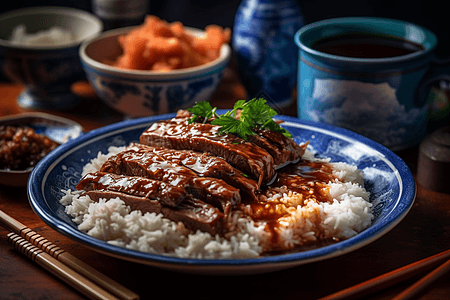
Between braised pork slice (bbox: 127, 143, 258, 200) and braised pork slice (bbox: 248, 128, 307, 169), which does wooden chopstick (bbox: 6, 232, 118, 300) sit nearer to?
braised pork slice (bbox: 127, 143, 258, 200)

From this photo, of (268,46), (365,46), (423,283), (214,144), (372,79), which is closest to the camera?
(423,283)

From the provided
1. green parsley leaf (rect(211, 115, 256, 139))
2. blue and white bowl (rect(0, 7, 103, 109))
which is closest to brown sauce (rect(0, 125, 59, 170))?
blue and white bowl (rect(0, 7, 103, 109))

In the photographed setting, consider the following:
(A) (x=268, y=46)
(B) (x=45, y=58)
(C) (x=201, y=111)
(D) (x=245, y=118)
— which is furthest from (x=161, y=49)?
(D) (x=245, y=118)

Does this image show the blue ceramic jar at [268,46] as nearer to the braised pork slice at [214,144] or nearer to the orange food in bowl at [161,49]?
the orange food in bowl at [161,49]

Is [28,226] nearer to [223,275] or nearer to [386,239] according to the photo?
[223,275]

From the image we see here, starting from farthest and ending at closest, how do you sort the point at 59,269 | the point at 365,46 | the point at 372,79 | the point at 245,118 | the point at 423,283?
the point at 365,46 → the point at 372,79 → the point at 245,118 → the point at 59,269 → the point at 423,283

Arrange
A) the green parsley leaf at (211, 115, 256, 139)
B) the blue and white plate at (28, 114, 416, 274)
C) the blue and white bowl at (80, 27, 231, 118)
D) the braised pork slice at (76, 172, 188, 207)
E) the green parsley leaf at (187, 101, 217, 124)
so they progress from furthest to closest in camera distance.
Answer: the blue and white bowl at (80, 27, 231, 118), the green parsley leaf at (187, 101, 217, 124), the green parsley leaf at (211, 115, 256, 139), the braised pork slice at (76, 172, 188, 207), the blue and white plate at (28, 114, 416, 274)

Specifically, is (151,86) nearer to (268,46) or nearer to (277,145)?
(268,46)

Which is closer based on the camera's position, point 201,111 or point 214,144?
point 214,144
